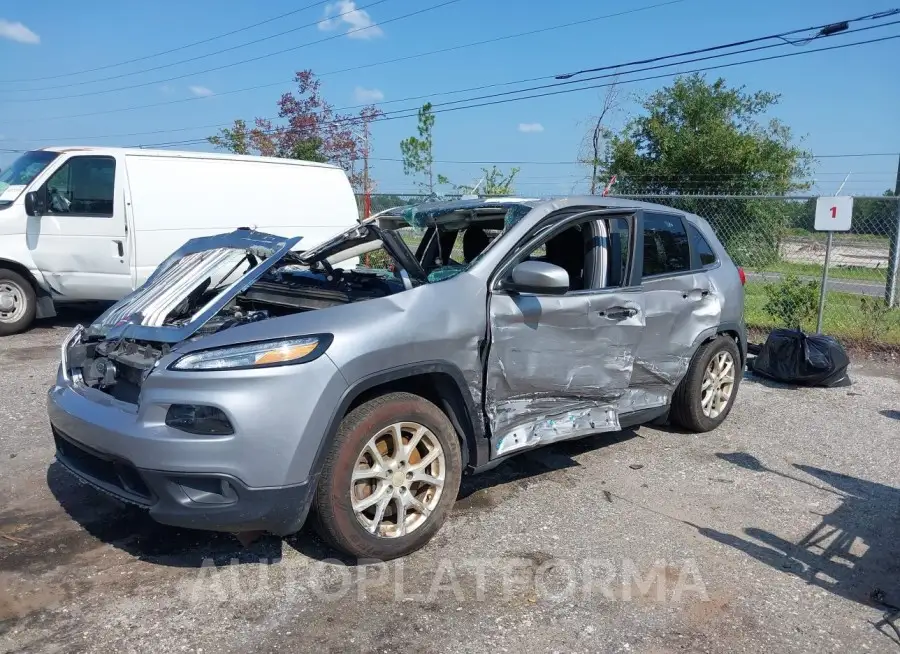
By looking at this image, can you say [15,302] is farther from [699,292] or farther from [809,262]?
[809,262]

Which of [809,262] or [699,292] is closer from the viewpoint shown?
[699,292]

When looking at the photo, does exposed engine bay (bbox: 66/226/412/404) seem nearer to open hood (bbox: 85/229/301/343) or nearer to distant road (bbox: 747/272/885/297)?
open hood (bbox: 85/229/301/343)

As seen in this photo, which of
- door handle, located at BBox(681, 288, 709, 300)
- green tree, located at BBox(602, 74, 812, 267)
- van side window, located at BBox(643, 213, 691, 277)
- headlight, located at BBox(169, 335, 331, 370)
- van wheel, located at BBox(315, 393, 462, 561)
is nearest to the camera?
headlight, located at BBox(169, 335, 331, 370)

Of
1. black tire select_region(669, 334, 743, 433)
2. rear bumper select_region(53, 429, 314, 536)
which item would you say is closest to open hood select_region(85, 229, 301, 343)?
rear bumper select_region(53, 429, 314, 536)

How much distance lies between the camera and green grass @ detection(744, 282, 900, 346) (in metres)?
8.98

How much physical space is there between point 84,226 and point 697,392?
276 inches

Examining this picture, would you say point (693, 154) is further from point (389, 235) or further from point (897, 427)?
point (389, 235)

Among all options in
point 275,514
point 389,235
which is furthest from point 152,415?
A: point 389,235

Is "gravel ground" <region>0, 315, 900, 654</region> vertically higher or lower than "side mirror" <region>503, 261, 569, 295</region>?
lower

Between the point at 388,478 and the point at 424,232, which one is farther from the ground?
the point at 424,232

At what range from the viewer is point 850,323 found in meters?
9.45

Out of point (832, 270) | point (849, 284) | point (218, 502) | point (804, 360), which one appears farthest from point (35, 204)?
point (832, 270)

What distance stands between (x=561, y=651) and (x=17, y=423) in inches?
182

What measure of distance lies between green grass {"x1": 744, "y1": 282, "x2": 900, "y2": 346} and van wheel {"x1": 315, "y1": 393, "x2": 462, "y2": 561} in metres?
6.09
